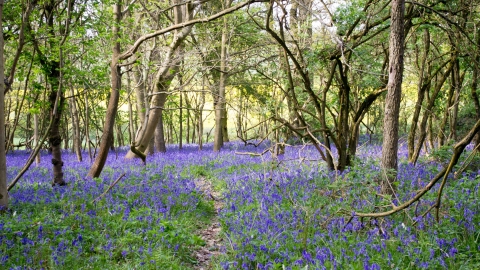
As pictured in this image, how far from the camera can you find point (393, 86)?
5.99 m

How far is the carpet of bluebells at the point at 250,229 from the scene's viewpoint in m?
4.43

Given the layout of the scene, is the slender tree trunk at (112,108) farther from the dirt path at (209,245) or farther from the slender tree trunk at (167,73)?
the dirt path at (209,245)

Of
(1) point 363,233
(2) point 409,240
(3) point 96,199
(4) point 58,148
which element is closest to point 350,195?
(1) point 363,233

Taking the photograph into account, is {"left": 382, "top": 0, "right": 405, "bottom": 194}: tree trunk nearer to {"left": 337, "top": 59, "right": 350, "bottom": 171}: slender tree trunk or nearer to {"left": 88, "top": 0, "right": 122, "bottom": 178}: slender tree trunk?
{"left": 337, "top": 59, "right": 350, "bottom": 171}: slender tree trunk

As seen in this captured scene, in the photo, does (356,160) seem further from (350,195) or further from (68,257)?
(68,257)

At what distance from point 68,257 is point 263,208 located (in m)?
3.08

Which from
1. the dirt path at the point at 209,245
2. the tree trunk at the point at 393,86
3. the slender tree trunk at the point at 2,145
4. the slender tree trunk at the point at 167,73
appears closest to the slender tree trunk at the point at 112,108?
the slender tree trunk at the point at 167,73

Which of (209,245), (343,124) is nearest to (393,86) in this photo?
(343,124)

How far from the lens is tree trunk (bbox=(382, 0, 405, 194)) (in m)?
5.84

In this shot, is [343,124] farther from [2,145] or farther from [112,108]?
[2,145]

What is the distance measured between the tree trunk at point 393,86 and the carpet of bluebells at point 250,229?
0.43 m

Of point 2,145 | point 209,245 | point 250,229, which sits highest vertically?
point 2,145

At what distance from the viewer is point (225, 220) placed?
6.24 meters

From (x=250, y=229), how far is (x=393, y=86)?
2.88m
